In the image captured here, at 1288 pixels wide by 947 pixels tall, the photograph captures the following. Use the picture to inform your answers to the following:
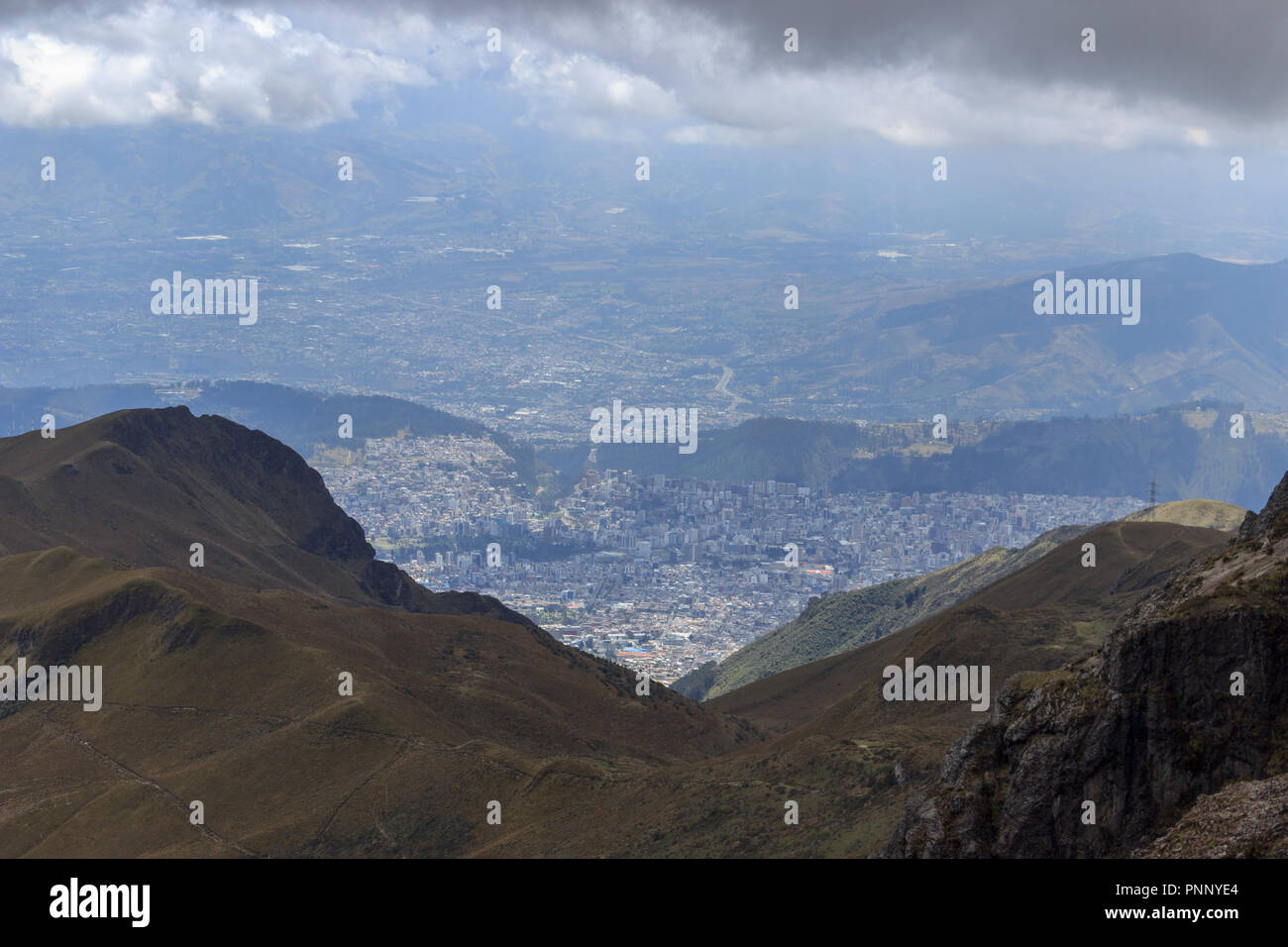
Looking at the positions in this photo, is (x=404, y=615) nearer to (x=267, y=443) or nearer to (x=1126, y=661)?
(x=267, y=443)

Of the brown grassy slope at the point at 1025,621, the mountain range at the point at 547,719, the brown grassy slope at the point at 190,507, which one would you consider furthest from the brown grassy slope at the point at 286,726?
the brown grassy slope at the point at 190,507

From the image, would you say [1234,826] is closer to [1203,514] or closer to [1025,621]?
[1025,621]

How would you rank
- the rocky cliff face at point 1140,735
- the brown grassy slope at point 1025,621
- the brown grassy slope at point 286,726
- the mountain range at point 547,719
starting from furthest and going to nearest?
the brown grassy slope at point 1025,621
the brown grassy slope at point 286,726
the mountain range at point 547,719
the rocky cliff face at point 1140,735

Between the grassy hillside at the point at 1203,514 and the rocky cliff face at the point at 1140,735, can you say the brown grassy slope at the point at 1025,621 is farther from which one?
the rocky cliff face at the point at 1140,735

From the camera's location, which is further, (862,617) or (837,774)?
(862,617)

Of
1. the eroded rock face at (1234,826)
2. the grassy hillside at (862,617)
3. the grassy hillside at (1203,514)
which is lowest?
the grassy hillside at (862,617)

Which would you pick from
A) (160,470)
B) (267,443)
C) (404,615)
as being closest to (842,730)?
(404,615)

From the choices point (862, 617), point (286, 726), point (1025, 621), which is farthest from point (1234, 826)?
point (862, 617)

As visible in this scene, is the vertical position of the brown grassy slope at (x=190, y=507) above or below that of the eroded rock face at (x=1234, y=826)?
above

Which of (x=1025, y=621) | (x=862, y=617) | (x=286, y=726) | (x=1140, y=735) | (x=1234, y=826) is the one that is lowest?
(x=862, y=617)
